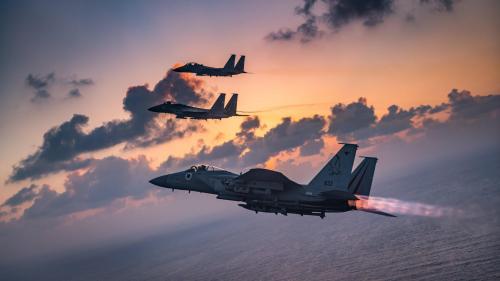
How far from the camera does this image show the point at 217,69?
56906mm

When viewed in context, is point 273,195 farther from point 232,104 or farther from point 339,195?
point 232,104

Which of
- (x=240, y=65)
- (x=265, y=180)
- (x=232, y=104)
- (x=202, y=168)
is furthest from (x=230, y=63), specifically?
(x=265, y=180)

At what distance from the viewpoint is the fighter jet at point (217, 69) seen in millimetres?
56219

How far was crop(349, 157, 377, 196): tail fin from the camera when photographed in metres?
32.7

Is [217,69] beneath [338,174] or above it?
above

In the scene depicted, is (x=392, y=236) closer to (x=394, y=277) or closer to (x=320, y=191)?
(x=394, y=277)

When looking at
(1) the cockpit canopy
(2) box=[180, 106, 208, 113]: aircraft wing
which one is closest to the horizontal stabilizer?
(1) the cockpit canopy

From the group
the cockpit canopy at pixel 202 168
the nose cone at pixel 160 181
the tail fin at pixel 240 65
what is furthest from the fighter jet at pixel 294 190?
the tail fin at pixel 240 65

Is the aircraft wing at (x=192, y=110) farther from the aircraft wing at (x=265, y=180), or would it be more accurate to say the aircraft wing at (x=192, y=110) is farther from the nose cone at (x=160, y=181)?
the aircraft wing at (x=265, y=180)

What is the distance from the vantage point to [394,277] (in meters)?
126

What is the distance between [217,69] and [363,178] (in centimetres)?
3245

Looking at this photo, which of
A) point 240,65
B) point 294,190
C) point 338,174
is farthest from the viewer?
point 240,65

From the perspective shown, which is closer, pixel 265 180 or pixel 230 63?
pixel 265 180

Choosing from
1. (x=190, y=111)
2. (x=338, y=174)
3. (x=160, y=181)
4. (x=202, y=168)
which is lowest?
(x=338, y=174)
